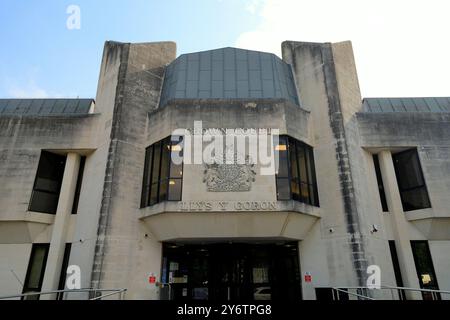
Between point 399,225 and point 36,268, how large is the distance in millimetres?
17678

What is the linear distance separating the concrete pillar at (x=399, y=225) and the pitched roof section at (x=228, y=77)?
585 cm

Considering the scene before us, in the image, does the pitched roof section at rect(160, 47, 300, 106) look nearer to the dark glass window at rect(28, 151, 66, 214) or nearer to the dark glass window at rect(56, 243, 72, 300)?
the dark glass window at rect(28, 151, 66, 214)

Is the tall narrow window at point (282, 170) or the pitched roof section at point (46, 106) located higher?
the pitched roof section at point (46, 106)

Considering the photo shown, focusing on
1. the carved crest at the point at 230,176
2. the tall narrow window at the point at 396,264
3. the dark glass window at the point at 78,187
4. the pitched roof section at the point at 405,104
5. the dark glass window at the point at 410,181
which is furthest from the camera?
the pitched roof section at the point at 405,104

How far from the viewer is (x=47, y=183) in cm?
1543

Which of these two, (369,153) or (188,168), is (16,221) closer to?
(188,168)

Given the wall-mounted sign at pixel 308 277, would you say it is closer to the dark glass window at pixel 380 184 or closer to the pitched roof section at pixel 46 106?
the dark glass window at pixel 380 184

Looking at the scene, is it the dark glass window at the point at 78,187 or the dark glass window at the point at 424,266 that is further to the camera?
the dark glass window at the point at 78,187

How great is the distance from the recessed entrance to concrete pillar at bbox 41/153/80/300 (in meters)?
4.86

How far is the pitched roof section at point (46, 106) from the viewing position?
19156 millimetres

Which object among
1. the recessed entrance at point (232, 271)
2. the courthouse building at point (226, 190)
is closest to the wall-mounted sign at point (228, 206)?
the courthouse building at point (226, 190)

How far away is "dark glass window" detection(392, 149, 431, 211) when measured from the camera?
15070 millimetres

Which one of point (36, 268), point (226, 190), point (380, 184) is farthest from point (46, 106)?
point (380, 184)

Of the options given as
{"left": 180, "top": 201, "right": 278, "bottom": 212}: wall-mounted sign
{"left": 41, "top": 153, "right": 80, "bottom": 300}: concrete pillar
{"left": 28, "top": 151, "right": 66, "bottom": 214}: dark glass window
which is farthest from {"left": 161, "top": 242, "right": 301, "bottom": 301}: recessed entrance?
{"left": 28, "top": 151, "right": 66, "bottom": 214}: dark glass window
